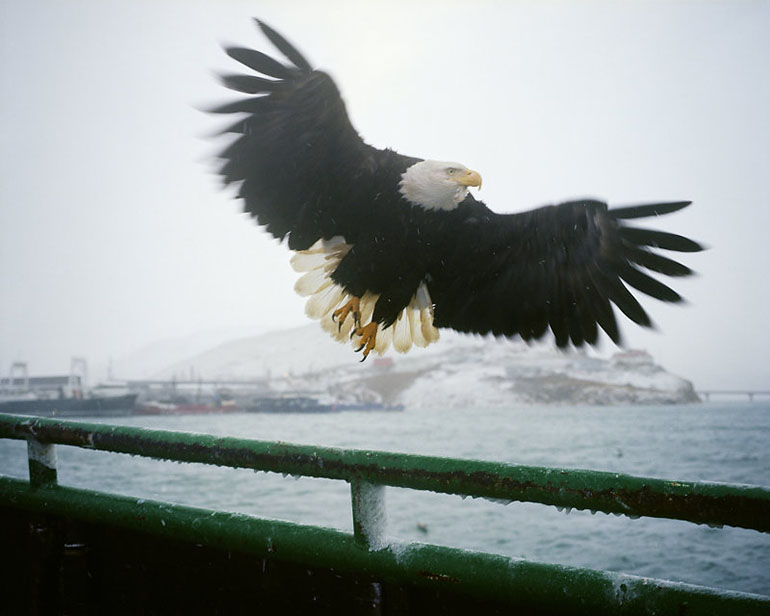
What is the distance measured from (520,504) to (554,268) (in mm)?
9583

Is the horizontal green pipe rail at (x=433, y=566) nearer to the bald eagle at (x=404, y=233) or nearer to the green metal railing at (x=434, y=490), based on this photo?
the green metal railing at (x=434, y=490)

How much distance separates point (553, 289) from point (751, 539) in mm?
22580

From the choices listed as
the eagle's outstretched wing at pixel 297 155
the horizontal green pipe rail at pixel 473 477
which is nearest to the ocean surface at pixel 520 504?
the horizontal green pipe rail at pixel 473 477

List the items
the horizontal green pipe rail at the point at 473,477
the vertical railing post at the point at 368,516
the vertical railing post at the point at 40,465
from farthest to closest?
the vertical railing post at the point at 40,465 < the vertical railing post at the point at 368,516 < the horizontal green pipe rail at the point at 473,477

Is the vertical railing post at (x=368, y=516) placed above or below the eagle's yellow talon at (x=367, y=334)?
below

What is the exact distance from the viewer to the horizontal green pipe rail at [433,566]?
0.77 metres

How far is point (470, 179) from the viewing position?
2.89 m

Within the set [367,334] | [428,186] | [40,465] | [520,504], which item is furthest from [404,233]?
[520,504]

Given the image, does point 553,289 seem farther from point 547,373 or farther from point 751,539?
point 547,373

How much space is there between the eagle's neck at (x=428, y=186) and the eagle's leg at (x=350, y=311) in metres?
0.72

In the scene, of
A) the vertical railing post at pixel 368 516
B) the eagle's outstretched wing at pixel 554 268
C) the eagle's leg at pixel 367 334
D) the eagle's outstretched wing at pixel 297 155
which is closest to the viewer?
the vertical railing post at pixel 368 516

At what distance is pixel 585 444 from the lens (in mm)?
54406

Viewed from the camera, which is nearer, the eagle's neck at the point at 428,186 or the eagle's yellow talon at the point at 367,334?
the eagle's neck at the point at 428,186

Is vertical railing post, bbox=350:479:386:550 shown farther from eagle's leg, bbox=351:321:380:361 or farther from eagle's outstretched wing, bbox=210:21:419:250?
eagle's leg, bbox=351:321:380:361
